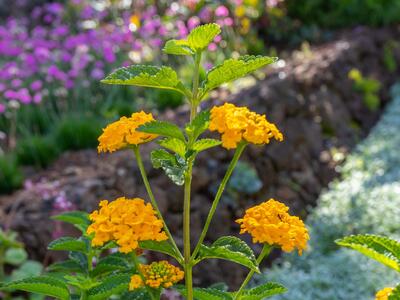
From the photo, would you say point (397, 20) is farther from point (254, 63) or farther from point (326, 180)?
point (254, 63)

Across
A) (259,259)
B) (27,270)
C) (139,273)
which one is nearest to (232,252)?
(259,259)

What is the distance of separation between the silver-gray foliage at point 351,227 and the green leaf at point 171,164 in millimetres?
1564

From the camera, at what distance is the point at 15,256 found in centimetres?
266

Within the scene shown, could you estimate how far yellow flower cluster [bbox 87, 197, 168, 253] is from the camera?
4.54ft

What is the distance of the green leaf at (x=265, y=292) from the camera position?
152 cm

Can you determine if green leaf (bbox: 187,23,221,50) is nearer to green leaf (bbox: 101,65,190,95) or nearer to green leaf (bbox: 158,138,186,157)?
green leaf (bbox: 101,65,190,95)

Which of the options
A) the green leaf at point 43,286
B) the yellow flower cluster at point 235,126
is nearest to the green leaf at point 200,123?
the yellow flower cluster at point 235,126

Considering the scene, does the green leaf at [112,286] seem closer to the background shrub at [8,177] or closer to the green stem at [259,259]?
the green stem at [259,259]

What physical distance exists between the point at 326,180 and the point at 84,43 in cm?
187

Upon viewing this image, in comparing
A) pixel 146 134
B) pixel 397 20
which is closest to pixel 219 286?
pixel 146 134

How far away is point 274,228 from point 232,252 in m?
0.09

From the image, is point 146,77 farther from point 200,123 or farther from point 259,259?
point 259,259

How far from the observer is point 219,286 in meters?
1.84

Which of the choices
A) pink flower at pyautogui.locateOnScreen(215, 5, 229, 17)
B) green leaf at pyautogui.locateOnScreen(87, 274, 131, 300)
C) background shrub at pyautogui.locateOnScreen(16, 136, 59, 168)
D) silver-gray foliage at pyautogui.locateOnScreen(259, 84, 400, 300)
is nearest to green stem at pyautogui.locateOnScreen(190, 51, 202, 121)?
green leaf at pyautogui.locateOnScreen(87, 274, 131, 300)
